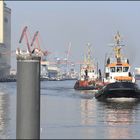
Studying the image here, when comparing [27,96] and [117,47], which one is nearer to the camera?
[27,96]

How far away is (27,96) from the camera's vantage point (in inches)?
314

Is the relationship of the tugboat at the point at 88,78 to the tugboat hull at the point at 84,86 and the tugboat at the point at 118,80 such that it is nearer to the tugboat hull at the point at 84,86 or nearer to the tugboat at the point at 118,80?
the tugboat hull at the point at 84,86

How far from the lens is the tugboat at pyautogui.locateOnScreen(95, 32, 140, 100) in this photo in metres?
53.0

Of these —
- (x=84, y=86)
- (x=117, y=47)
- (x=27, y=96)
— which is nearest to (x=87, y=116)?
(x=27, y=96)

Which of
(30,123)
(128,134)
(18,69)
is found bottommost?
(128,134)

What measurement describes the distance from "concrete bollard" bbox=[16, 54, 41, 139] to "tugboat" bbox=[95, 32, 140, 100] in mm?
45311

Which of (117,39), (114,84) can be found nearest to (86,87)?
(117,39)

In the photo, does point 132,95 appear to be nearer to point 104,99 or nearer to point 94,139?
point 104,99

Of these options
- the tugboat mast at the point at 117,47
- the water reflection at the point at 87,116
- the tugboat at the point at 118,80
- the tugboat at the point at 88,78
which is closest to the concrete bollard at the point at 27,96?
the water reflection at the point at 87,116

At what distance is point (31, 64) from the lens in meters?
8.07

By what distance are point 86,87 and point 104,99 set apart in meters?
47.5

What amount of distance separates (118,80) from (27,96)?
52773 millimetres

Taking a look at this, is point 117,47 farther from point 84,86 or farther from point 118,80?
point 84,86

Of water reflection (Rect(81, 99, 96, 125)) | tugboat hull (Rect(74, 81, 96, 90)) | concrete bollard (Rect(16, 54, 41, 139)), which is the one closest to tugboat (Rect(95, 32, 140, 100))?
water reflection (Rect(81, 99, 96, 125))
